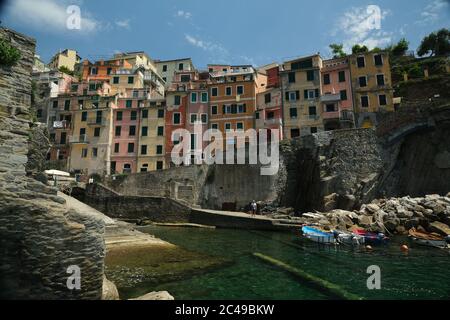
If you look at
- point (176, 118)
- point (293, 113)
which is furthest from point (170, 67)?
point (293, 113)

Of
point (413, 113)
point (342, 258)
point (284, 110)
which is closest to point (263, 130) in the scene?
point (284, 110)

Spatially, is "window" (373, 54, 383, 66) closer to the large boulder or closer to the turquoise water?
the large boulder

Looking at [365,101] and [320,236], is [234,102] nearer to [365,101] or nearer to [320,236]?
[365,101]

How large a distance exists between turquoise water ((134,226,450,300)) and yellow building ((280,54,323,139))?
80.2 ft

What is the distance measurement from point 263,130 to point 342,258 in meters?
29.0

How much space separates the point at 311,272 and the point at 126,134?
41.9 metres

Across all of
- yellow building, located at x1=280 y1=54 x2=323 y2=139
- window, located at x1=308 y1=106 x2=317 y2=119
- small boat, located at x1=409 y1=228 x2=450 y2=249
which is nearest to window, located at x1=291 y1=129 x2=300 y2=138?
yellow building, located at x1=280 y1=54 x2=323 y2=139

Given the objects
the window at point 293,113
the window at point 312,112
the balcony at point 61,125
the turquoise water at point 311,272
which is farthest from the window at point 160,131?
the turquoise water at point 311,272

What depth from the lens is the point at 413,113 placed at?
32.5 meters

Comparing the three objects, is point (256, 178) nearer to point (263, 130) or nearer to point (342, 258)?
point (263, 130)

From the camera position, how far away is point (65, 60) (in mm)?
71125

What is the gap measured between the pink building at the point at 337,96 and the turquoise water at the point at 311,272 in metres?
23.4

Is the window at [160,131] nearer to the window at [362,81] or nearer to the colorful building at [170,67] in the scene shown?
the colorful building at [170,67]

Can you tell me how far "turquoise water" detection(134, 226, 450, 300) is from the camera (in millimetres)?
8938
